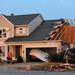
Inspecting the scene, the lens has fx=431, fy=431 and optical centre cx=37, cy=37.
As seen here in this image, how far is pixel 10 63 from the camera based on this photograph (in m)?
58.7

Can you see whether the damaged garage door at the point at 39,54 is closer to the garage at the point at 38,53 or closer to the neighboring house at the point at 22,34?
the garage at the point at 38,53

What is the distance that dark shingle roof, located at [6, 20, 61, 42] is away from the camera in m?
61.4

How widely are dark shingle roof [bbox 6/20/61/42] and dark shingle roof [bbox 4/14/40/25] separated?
1.90m

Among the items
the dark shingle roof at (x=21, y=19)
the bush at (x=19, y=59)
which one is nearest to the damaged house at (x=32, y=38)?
the dark shingle roof at (x=21, y=19)

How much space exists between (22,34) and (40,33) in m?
3.29

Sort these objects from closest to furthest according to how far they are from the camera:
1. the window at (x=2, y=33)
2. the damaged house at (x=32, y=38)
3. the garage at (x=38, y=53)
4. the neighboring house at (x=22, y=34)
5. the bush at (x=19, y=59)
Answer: the damaged house at (x=32, y=38)
the bush at (x=19, y=59)
the garage at (x=38, y=53)
the neighboring house at (x=22, y=34)
the window at (x=2, y=33)

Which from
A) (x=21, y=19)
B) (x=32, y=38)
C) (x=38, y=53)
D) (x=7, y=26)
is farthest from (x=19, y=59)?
(x=21, y=19)

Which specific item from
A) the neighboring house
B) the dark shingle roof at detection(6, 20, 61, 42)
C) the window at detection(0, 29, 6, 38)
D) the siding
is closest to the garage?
the neighboring house

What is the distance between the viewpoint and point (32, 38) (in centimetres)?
6225

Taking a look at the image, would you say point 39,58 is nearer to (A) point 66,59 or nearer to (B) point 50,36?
(B) point 50,36

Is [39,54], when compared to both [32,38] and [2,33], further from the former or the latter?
[2,33]

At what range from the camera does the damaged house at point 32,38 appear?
60188 millimetres

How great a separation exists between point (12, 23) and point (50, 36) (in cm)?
729

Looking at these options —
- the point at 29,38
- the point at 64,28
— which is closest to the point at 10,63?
the point at 29,38
